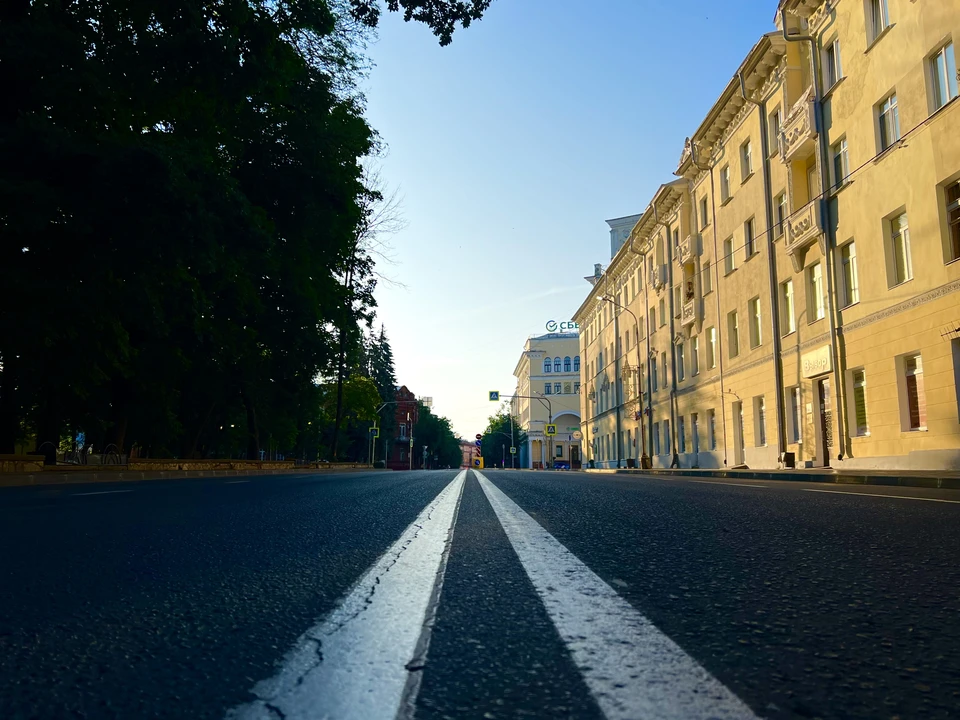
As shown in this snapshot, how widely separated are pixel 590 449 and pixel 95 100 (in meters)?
57.8

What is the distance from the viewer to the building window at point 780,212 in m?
24.7

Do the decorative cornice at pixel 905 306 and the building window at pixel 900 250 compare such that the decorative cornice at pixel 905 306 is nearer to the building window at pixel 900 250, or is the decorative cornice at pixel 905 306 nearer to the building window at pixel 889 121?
the building window at pixel 900 250

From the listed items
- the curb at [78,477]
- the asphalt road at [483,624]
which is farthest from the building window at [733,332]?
the asphalt road at [483,624]

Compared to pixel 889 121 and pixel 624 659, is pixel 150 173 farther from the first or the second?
pixel 889 121

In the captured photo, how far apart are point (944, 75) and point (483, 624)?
59.6 feet

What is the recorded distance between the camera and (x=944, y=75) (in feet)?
52.5

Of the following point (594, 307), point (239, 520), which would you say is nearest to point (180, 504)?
Result: point (239, 520)

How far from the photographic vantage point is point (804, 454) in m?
22.9

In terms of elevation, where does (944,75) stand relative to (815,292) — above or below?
above

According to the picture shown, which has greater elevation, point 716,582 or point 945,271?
point 945,271

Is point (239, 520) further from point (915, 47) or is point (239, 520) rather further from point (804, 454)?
point (804, 454)

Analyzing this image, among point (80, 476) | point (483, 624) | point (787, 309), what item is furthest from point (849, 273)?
point (483, 624)


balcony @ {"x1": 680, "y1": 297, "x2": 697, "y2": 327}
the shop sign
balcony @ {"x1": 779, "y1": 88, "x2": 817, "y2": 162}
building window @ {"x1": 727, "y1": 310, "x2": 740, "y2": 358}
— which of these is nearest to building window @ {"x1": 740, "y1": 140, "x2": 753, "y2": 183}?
balcony @ {"x1": 779, "y1": 88, "x2": 817, "y2": 162}

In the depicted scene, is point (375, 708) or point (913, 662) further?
point (913, 662)
